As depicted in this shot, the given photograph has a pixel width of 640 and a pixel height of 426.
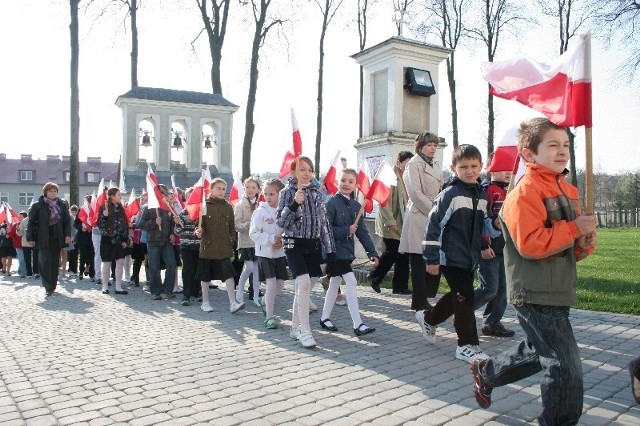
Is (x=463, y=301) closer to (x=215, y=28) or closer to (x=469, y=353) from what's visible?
(x=469, y=353)

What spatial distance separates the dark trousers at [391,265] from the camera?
9.05m

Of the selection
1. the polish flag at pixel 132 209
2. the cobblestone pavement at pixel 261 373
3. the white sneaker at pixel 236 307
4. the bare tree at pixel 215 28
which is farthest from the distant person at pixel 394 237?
the bare tree at pixel 215 28

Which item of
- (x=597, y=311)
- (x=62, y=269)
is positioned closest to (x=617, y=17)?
(x=597, y=311)

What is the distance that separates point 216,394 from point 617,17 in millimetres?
24489

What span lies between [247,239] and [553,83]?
605 cm

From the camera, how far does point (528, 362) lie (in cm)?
357

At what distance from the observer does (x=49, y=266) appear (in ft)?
34.6

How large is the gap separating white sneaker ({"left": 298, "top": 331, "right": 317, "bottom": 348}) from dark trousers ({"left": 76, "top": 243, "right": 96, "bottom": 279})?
898cm

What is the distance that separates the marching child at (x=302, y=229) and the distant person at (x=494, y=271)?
1580 mm

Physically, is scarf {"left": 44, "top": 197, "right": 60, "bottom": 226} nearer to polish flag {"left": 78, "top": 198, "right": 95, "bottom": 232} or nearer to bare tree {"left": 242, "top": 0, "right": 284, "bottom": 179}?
polish flag {"left": 78, "top": 198, "right": 95, "bottom": 232}

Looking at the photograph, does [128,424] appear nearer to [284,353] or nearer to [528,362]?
[284,353]

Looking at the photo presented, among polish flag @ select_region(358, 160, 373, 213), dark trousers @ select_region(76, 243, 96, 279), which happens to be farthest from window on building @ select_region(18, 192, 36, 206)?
polish flag @ select_region(358, 160, 373, 213)

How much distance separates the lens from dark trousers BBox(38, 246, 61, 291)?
414 inches

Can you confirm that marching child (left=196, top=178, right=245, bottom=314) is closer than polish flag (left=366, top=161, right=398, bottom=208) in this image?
Yes
